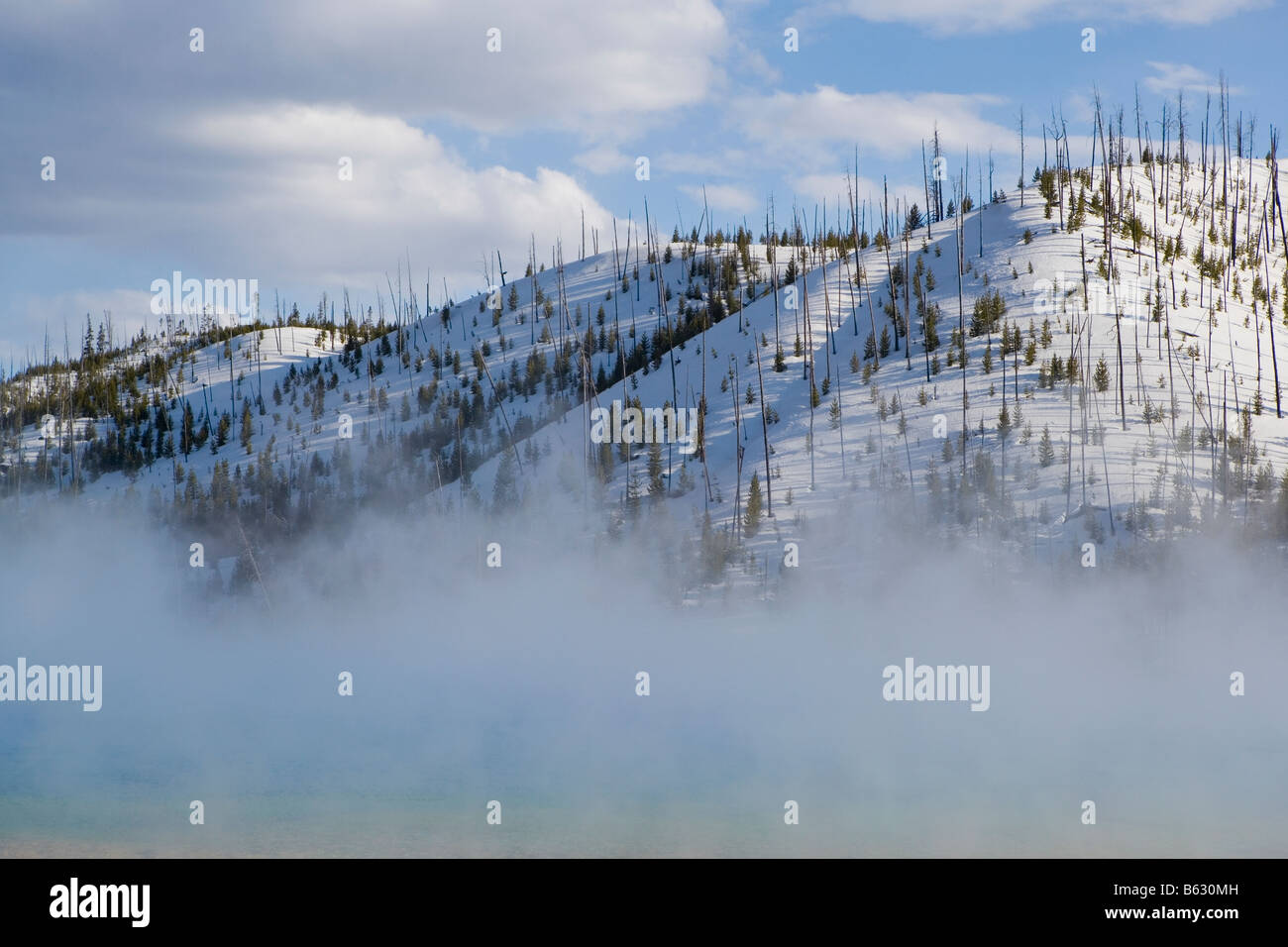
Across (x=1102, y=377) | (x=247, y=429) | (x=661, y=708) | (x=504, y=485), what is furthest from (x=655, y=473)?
(x=247, y=429)

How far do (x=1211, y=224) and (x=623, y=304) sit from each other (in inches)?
722

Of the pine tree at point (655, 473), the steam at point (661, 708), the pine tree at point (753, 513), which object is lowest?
the steam at point (661, 708)

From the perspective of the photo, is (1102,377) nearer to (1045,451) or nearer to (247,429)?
(1045,451)

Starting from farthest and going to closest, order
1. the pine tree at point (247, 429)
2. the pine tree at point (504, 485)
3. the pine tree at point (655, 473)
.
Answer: the pine tree at point (247, 429)
the pine tree at point (504, 485)
the pine tree at point (655, 473)

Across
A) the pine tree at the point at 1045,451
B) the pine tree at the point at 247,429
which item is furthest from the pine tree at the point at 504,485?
the pine tree at the point at 1045,451

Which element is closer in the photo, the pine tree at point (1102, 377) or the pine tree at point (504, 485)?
the pine tree at point (1102, 377)

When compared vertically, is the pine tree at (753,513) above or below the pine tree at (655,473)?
below

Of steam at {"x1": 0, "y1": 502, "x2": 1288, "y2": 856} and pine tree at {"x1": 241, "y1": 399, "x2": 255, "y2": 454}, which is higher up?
pine tree at {"x1": 241, "y1": 399, "x2": 255, "y2": 454}

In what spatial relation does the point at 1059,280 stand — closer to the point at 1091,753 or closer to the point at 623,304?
the point at 623,304

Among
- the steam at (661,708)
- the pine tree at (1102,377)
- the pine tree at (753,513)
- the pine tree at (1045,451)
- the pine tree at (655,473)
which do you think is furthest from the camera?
the pine tree at (655,473)

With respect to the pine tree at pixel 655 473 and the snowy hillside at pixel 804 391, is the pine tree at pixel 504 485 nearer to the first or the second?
the snowy hillside at pixel 804 391

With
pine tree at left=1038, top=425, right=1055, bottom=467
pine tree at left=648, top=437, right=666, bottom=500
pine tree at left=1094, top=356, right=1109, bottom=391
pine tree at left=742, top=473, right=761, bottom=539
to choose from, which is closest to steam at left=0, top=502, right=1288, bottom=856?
pine tree at left=742, top=473, right=761, bottom=539

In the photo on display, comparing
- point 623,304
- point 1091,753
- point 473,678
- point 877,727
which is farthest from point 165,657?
point 623,304

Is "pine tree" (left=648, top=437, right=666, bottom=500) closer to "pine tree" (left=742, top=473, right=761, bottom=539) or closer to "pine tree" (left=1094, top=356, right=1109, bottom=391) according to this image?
"pine tree" (left=742, top=473, right=761, bottom=539)
